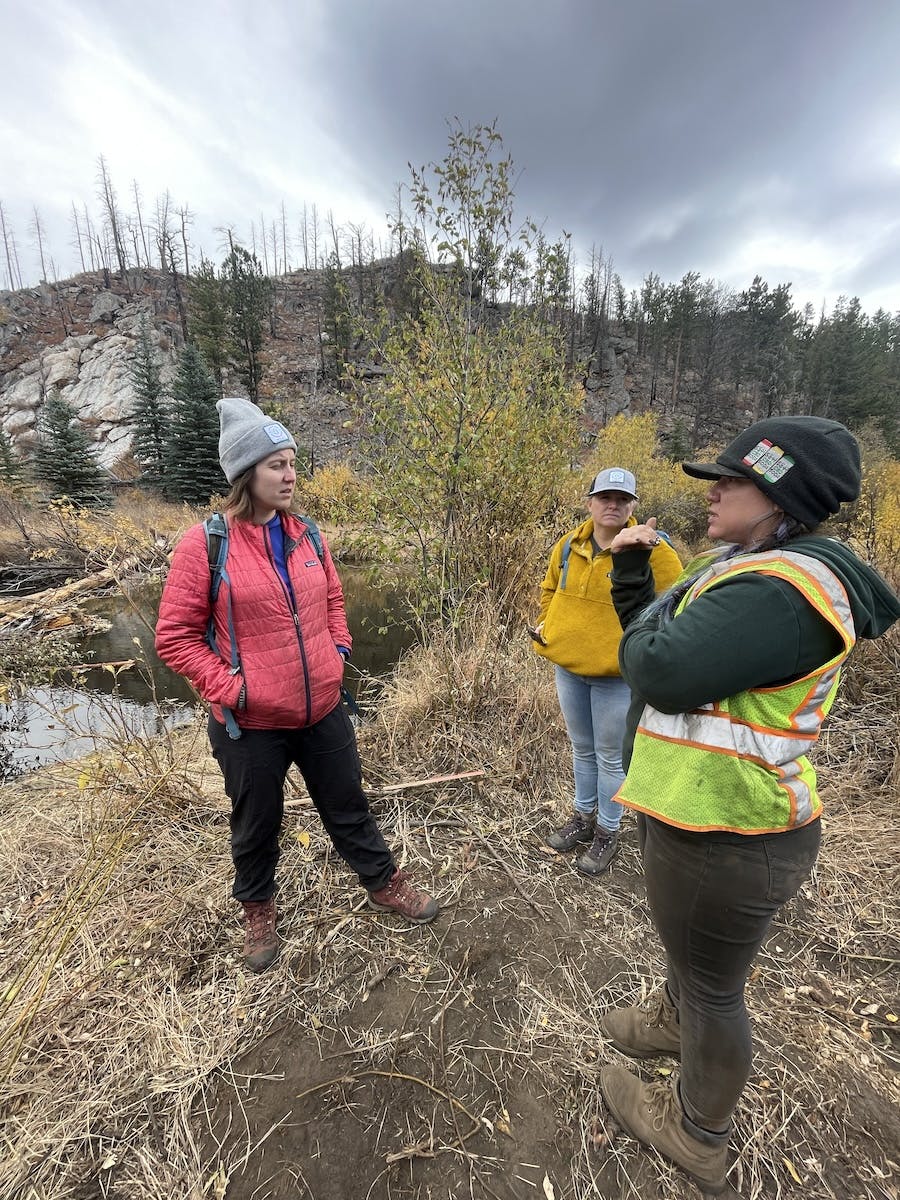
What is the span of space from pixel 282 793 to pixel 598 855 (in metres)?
1.69

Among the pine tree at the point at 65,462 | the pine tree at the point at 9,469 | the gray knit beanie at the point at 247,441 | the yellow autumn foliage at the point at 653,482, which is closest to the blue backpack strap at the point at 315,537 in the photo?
the gray knit beanie at the point at 247,441

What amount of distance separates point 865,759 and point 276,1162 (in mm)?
3802

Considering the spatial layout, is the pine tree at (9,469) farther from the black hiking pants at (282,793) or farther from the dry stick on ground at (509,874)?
the dry stick on ground at (509,874)

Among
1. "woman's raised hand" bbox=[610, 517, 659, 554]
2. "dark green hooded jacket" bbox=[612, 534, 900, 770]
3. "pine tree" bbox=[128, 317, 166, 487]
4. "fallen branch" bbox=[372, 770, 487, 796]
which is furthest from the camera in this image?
"pine tree" bbox=[128, 317, 166, 487]

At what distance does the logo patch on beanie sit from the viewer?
1.05 m

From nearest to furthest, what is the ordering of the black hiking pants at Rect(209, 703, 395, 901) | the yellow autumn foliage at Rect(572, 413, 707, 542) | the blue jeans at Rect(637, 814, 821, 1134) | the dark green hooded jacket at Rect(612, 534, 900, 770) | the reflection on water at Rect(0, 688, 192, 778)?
1. the dark green hooded jacket at Rect(612, 534, 900, 770)
2. the blue jeans at Rect(637, 814, 821, 1134)
3. the black hiking pants at Rect(209, 703, 395, 901)
4. the reflection on water at Rect(0, 688, 192, 778)
5. the yellow autumn foliage at Rect(572, 413, 707, 542)

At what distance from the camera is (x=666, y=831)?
1197mm

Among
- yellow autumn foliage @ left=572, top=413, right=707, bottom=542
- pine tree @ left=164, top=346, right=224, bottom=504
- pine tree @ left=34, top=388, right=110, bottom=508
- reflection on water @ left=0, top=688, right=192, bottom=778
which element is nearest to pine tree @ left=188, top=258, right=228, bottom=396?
pine tree @ left=164, top=346, right=224, bottom=504

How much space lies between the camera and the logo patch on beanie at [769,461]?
41.3 inches

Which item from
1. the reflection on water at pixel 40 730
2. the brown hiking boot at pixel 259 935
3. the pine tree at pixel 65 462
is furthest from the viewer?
the pine tree at pixel 65 462

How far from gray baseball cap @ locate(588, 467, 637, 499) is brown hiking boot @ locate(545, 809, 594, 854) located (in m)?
1.80

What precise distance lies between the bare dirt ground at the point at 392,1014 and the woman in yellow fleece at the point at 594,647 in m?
0.28

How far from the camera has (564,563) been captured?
2.43m

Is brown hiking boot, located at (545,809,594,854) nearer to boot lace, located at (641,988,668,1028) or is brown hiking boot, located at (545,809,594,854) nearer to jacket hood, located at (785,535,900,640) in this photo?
boot lace, located at (641,988,668,1028)
